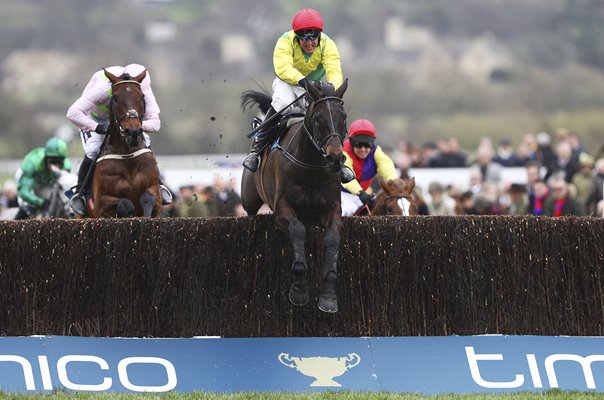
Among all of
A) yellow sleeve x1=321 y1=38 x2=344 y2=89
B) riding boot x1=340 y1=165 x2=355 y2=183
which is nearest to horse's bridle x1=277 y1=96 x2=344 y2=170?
riding boot x1=340 y1=165 x2=355 y2=183

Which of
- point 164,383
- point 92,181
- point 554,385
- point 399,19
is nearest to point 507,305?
point 554,385

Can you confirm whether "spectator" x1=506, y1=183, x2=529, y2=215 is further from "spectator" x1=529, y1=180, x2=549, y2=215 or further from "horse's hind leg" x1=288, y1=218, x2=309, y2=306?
"horse's hind leg" x1=288, y1=218, x2=309, y2=306

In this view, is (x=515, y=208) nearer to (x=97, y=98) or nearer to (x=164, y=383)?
(x=97, y=98)

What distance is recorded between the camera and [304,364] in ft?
30.1

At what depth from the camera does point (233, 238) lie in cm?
979

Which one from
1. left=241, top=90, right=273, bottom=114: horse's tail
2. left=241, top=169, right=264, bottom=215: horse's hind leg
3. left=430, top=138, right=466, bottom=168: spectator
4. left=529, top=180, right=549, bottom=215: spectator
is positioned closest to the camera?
left=241, top=169, right=264, bottom=215: horse's hind leg

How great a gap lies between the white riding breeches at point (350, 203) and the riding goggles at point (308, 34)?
2720 millimetres

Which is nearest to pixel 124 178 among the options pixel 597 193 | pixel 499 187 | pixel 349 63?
pixel 597 193

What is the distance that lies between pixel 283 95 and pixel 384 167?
7.40ft

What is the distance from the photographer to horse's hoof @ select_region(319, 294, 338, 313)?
30.7ft

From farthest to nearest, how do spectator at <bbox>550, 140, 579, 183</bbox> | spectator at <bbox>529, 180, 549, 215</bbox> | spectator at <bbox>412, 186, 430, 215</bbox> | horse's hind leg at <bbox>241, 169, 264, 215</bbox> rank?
spectator at <bbox>550, 140, 579, 183</bbox>
spectator at <bbox>529, 180, 549, 215</bbox>
spectator at <bbox>412, 186, 430, 215</bbox>
horse's hind leg at <bbox>241, 169, 264, 215</bbox>

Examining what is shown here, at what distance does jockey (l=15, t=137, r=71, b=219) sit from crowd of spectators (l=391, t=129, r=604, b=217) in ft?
13.6

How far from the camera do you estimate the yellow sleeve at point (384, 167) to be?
A: 41.4ft

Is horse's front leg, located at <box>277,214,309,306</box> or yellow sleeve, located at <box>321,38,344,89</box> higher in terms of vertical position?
yellow sleeve, located at <box>321,38,344,89</box>
